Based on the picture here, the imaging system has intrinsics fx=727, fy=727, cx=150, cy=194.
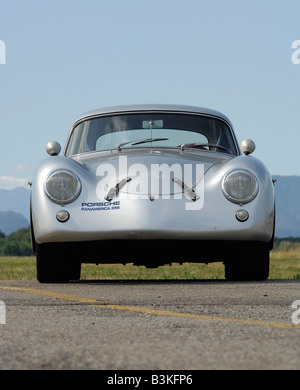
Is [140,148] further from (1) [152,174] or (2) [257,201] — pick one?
(2) [257,201]

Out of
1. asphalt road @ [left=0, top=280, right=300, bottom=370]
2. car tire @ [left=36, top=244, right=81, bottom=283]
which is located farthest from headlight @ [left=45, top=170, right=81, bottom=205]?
asphalt road @ [left=0, top=280, right=300, bottom=370]

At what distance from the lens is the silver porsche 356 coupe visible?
6395 millimetres

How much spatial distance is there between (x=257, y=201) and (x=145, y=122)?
1907mm

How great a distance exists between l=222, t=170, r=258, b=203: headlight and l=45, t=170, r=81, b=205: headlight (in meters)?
1.33

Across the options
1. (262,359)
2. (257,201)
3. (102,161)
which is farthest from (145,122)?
(262,359)

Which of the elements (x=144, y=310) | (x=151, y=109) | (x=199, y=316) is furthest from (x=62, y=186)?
(x=199, y=316)

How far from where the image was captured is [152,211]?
20.9 feet

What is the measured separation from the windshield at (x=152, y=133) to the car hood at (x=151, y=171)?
0.77 meters

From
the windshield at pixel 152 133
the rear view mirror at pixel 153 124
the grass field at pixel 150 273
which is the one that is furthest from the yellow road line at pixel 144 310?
the grass field at pixel 150 273

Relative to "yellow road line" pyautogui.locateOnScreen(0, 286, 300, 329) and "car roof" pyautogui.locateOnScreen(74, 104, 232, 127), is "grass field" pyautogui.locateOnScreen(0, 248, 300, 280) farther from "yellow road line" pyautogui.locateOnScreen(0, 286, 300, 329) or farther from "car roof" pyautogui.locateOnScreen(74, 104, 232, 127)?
"yellow road line" pyautogui.locateOnScreen(0, 286, 300, 329)

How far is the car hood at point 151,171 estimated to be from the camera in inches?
253

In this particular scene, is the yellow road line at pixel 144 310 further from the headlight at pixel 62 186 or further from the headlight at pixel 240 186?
the headlight at pixel 240 186
